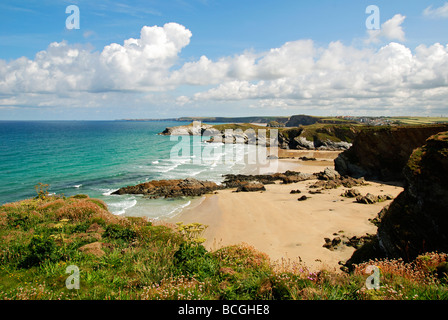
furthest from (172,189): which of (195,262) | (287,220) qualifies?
(195,262)

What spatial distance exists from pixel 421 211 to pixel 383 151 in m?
32.0

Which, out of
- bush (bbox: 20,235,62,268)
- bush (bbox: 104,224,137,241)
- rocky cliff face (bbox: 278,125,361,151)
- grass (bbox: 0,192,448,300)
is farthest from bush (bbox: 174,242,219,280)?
rocky cliff face (bbox: 278,125,361,151)

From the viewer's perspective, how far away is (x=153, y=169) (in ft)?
167

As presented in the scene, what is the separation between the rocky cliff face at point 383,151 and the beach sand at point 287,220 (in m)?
5.37

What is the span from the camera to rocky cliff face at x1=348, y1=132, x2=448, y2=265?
8820 mm

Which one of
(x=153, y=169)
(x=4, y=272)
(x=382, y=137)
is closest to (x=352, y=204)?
(x=382, y=137)

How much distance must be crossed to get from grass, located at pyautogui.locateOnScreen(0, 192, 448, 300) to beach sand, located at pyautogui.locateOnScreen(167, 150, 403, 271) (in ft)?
7.91

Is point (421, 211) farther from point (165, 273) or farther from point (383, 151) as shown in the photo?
point (383, 151)

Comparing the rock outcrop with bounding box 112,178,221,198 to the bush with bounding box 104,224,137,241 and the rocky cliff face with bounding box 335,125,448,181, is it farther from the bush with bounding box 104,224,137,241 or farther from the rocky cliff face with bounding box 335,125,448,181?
the rocky cliff face with bounding box 335,125,448,181

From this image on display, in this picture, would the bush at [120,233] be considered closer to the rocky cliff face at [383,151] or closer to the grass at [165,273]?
the grass at [165,273]

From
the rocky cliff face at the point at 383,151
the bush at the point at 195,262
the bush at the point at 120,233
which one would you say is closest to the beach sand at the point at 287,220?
the bush at the point at 195,262

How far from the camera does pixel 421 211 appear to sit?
938 centimetres

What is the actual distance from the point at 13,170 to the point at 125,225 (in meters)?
48.5
